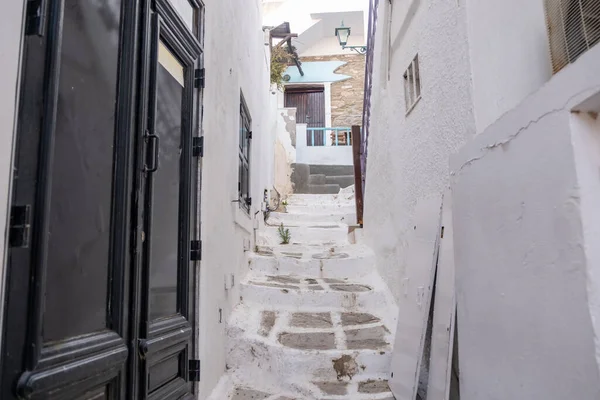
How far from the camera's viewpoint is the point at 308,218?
575 centimetres

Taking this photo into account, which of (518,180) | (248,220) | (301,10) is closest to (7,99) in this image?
(518,180)

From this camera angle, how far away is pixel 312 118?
1091 centimetres

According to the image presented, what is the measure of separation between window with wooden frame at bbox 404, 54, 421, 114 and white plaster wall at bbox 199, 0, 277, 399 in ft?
4.14

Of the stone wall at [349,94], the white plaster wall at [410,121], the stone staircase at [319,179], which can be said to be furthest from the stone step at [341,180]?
the white plaster wall at [410,121]

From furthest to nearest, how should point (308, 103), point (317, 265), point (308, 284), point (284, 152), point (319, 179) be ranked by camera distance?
point (308, 103) → point (319, 179) → point (284, 152) → point (317, 265) → point (308, 284)

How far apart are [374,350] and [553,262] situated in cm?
179

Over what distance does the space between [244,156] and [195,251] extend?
6.60ft

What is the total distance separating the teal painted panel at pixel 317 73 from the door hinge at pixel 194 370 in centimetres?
958

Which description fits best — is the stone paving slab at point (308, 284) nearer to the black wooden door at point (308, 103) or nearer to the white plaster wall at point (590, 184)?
the white plaster wall at point (590, 184)

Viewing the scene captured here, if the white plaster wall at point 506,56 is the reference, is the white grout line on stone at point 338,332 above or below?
below

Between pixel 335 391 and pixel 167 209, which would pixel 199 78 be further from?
pixel 335 391

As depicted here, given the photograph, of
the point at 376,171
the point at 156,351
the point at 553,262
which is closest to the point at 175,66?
the point at 156,351

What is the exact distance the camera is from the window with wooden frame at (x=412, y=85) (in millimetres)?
2768

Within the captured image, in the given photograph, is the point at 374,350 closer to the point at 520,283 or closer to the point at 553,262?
the point at 520,283
